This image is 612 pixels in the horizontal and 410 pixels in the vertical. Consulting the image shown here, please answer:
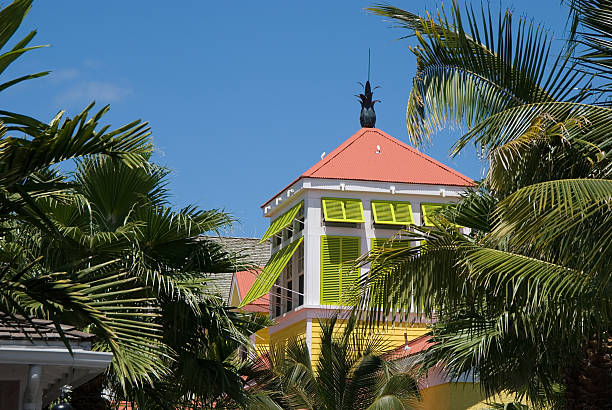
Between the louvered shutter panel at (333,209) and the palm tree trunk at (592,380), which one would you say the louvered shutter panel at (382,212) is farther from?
the palm tree trunk at (592,380)

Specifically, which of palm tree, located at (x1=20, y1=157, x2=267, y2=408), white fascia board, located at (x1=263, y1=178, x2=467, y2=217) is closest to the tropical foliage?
palm tree, located at (x1=20, y1=157, x2=267, y2=408)

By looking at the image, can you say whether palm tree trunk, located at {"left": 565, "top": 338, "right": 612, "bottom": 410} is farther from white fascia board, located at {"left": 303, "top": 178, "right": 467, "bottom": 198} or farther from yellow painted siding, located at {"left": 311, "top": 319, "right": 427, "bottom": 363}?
white fascia board, located at {"left": 303, "top": 178, "right": 467, "bottom": 198}

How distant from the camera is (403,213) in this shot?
30969 millimetres

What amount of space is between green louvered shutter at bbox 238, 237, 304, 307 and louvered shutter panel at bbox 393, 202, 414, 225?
299cm

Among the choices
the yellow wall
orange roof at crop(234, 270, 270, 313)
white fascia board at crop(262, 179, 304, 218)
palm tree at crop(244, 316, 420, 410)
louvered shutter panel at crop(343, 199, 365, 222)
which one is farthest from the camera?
orange roof at crop(234, 270, 270, 313)

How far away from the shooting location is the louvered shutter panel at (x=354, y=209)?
30578mm

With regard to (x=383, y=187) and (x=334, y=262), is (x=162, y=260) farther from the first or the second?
(x=383, y=187)

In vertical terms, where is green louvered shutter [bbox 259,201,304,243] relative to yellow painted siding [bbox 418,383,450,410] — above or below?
above

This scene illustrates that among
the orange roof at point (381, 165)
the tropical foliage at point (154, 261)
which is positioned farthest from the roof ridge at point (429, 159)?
the tropical foliage at point (154, 261)

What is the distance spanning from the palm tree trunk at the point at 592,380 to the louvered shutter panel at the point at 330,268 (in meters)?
17.9

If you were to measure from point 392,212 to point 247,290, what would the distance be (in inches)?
327

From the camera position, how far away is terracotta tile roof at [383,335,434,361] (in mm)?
21094

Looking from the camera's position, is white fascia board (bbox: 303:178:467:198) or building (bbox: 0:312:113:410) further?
white fascia board (bbox: 303:178:467:198)

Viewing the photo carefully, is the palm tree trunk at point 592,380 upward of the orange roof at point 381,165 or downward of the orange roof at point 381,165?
downward
